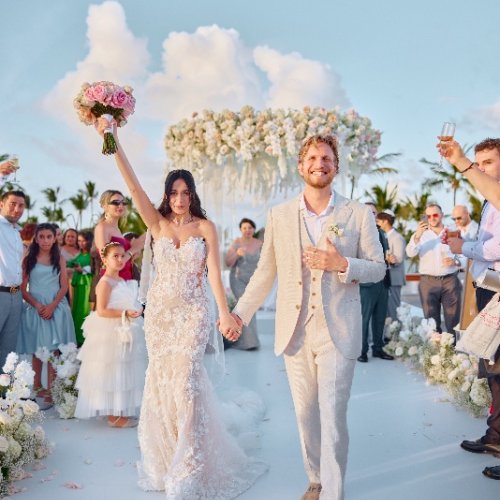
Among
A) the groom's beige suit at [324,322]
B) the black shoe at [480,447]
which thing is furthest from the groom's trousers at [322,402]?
the black shoe at [480,447]

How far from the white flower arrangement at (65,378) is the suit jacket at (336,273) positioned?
269cm

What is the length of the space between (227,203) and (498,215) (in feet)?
17.4

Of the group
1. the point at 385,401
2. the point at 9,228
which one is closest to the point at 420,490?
the point at 385,401

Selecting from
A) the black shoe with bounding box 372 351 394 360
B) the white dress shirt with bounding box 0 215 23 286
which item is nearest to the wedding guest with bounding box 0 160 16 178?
the white dress shirt with bounding box 0 215 23 286

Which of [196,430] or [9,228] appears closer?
[196,430]

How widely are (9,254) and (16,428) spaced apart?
1.99 metres

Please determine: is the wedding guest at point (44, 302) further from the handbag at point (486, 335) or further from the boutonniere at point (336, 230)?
the handbag at point (486, 335)

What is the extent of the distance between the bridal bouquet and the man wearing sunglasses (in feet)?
15.0

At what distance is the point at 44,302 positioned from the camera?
5961 mm

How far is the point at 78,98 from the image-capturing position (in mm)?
3662

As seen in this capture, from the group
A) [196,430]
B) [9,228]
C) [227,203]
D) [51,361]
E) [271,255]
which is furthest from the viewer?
[227,203]

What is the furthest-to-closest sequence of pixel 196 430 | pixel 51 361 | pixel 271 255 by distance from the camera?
1. pixel 51 361
2. pixel 196 430
3. pixel 271 255

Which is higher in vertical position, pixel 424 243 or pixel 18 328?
pixel 424 243

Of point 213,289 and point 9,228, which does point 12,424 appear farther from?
point 9,228
